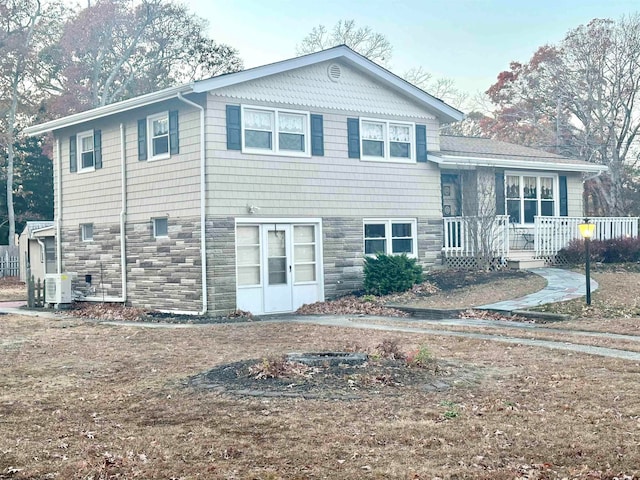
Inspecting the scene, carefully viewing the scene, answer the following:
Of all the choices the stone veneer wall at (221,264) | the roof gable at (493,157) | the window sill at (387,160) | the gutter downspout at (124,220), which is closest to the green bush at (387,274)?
the window sill at (387,160)

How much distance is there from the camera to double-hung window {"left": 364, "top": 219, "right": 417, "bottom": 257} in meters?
19.2

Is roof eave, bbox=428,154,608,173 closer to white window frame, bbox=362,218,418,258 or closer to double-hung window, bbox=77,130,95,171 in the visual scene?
white window frame, bbox=362,218,418,258

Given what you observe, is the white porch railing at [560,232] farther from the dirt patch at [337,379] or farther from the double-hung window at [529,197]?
the dirt patch at [337,379]

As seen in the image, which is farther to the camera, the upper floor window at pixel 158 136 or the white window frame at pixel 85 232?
the white window frame at pixel 85 232

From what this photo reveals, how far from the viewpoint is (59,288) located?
63.1ft

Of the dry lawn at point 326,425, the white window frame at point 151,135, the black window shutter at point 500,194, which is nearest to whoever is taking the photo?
the dry lawn at point 326,425

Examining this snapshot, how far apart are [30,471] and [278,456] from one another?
6.00 feet

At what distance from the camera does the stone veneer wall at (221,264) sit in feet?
53.3

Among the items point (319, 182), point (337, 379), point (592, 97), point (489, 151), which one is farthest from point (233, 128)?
point (592, 97)

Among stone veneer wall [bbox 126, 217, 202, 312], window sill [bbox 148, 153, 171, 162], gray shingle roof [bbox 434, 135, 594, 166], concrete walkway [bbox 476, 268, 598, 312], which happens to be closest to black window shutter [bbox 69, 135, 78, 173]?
stone veneer wall [bbox 126, 217, 202, 312]

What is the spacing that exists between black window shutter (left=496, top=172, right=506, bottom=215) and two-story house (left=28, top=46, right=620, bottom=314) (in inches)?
28.0

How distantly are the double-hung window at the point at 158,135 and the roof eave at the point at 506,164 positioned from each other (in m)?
7.36

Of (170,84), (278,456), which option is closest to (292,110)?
(278,456)

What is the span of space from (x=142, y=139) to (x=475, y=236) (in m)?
9.35
